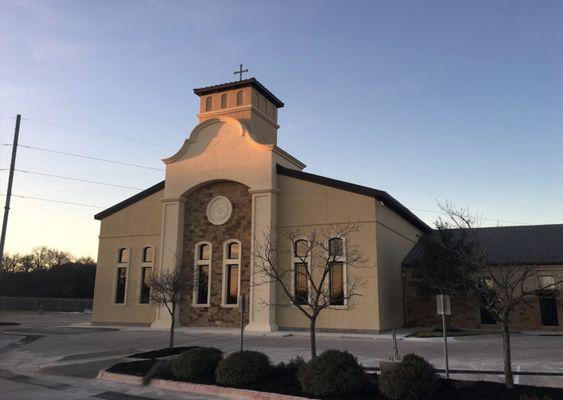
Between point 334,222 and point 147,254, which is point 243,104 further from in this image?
point 147,254

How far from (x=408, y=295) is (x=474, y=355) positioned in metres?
14.3

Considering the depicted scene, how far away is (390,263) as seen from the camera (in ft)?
95.8

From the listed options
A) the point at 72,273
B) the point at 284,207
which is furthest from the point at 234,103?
the point at 72,273

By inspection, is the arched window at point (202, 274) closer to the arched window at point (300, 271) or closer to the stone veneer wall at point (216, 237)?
the stone veneer wall at point (216, 237)

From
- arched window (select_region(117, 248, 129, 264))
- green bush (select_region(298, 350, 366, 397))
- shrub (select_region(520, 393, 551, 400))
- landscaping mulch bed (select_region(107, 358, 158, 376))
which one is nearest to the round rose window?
arched window (select_region(117, 248, 129, 264))

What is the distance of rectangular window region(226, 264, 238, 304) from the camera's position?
29.2 m

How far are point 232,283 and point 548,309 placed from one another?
18.1 meters

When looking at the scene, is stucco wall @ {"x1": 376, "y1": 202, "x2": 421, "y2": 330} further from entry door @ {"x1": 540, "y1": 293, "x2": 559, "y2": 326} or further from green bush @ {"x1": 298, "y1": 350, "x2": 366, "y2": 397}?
green bush @ {"x1": 298, "y1": 350, "x2": 366, "y2": 397}

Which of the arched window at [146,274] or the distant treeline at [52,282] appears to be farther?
the distant treeline at [52,282]

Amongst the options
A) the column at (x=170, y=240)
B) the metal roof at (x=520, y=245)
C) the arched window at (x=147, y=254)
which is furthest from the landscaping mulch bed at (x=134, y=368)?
the metal roof at (x=520, y=245)

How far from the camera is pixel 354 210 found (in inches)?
1059

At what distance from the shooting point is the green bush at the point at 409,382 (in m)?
9.22

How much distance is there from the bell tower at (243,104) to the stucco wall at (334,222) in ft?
18.1

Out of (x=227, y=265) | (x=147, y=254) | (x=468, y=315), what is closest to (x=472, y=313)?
(x=468, y=315)
